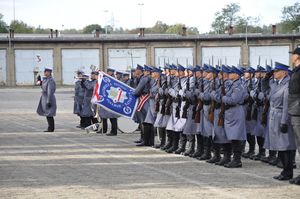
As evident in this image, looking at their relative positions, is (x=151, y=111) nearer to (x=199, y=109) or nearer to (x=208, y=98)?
(x=199, y=109)

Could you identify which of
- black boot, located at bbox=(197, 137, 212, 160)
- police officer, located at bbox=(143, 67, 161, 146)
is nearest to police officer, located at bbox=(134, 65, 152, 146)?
police officer, located at bbox=(143, 67, 161, 146)

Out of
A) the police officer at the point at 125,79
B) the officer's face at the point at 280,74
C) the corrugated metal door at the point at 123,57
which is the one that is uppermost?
the corrugated metal door at the point at 123,57

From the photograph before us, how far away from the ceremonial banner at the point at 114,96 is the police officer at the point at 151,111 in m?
1.50

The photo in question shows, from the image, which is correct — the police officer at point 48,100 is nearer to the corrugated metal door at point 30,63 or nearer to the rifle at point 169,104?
the rifle at point 169,104

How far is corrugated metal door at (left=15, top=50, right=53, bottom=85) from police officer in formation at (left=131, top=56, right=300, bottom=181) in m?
51.7

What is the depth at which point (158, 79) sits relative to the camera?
16172 millimetres

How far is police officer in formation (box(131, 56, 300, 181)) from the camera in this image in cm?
1153

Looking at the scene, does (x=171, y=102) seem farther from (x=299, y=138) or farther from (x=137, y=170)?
(x=299, y=138)

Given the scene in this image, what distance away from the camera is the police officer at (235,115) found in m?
12.7

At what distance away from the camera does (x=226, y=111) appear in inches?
508

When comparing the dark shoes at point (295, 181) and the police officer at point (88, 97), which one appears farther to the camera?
the police officer at point (88, 97)

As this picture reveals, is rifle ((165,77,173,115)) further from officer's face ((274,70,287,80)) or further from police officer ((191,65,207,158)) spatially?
officer's face ((274,70,287,80))

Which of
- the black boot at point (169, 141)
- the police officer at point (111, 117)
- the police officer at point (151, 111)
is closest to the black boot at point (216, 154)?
the black boot at point (169, 141)

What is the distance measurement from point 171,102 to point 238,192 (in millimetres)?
5612
